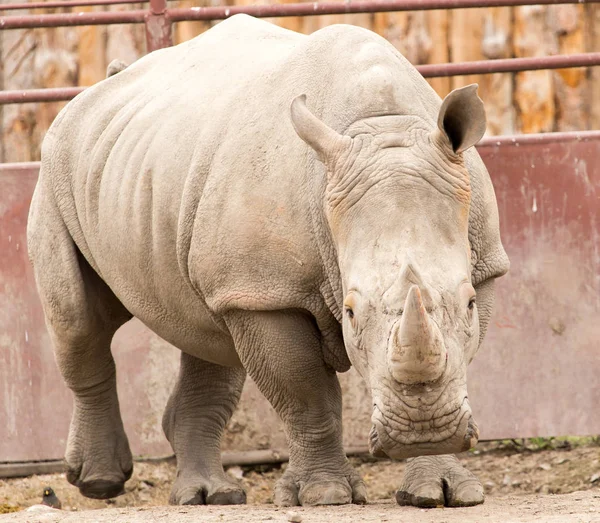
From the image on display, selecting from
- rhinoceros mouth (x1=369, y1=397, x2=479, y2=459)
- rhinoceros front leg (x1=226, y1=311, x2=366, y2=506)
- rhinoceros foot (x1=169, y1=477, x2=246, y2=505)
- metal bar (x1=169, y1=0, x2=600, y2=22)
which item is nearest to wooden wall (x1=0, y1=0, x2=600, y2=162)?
metal bar (x1=169, y1=0, x2=600, y2=22)

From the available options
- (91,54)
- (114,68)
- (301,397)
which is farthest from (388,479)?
(91,54)

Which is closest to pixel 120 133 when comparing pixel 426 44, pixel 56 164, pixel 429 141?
pixel 56 164

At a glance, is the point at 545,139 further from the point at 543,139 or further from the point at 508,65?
the point at 508,65

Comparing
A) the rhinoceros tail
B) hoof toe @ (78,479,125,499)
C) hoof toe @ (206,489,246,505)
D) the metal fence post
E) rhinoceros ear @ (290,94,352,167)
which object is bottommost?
hoof toe @ (206,489,246,505)

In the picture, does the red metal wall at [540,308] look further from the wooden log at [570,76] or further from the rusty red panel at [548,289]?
the wooden log at [570,76]

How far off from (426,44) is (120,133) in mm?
6602

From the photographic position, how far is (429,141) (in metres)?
5.12

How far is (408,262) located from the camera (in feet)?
15.5

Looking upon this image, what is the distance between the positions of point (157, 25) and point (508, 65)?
1751 millimetres

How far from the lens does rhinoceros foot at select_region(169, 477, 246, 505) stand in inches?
264

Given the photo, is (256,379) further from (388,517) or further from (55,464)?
(55,464)

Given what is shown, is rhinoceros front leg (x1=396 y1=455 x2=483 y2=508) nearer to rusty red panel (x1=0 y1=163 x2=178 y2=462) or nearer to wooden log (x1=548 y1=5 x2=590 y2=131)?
rusty red panel (x1=0 y1=163 x2=178 y2=462)

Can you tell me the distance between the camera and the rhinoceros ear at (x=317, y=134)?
5.10 m

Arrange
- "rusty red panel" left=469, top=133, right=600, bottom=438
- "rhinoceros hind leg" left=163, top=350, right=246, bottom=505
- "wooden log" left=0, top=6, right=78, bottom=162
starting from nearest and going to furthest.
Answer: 1. "rhinoceros hind leg" left=163, top=350, right=246, bottom=505
2. "rusty red panel" left=469, top=133, right=600, bottom=438
3. "wooden log" left=0, top=6, right=78, bottom=162
